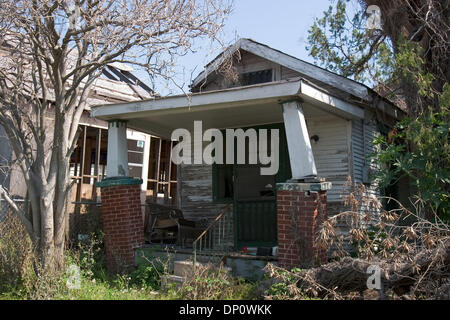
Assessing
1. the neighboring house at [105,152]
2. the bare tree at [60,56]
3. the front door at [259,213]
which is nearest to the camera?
the bare tree at [60,56]

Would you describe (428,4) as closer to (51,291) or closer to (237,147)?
(237,147)

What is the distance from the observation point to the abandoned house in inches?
264

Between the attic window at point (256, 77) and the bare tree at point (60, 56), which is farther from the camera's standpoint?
the attic window at point (256, 77)

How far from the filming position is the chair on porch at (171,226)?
8958mm

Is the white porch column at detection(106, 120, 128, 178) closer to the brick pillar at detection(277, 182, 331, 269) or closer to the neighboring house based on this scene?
the neighboring house

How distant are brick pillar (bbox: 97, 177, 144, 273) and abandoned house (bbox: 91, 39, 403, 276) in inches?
0.8

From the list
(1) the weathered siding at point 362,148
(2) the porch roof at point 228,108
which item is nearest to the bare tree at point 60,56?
(2) the porch roof at point 228,108

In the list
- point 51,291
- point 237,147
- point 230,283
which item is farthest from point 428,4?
point 51,291

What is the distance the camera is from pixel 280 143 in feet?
29.7

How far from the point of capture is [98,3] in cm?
681

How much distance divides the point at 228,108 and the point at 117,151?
2.25 metres

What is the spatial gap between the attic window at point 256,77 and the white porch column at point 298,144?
3.01 metres

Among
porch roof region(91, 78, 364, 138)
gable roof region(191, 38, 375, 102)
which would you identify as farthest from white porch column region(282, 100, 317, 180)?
gable roof region(191, 38, 375, 102)

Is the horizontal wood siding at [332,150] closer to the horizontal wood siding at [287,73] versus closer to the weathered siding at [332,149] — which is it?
the weathered siding at [332,149]
